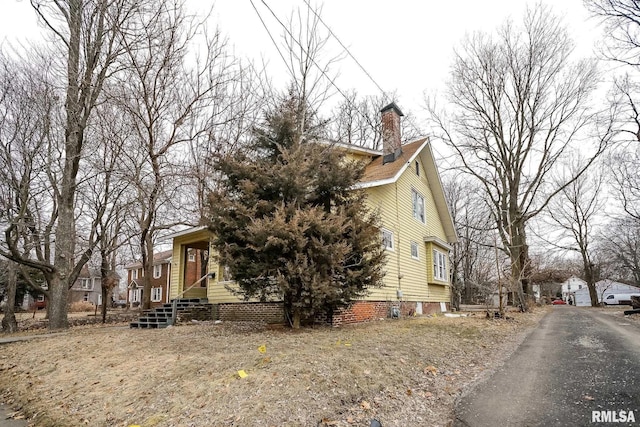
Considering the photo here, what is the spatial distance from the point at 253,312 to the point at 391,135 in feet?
31.4

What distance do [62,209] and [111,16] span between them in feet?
23.1

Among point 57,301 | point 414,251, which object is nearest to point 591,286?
point 414,251

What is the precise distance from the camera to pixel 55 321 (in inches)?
553

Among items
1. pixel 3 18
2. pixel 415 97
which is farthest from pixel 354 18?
pixel 415 97

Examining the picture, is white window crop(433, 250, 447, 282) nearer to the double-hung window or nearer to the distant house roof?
the distant house roof

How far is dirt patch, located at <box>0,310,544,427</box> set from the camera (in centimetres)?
459

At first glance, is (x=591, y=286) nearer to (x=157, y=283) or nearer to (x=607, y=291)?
(x=607, y=291)

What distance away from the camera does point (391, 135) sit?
1723 cm

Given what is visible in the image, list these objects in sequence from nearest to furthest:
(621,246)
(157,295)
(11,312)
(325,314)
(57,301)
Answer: (325,314), (57,301), (11,312), (157,295), (621,246)

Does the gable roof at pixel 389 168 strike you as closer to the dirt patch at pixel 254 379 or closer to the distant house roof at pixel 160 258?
the dirt patch at pixel 254 379

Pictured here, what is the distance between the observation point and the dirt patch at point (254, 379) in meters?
4.59

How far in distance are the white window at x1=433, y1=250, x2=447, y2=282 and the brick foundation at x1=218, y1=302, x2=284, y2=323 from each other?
943 cm

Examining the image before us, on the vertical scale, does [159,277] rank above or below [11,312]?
above

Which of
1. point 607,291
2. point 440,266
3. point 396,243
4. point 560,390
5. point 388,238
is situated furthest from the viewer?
point 607,291
